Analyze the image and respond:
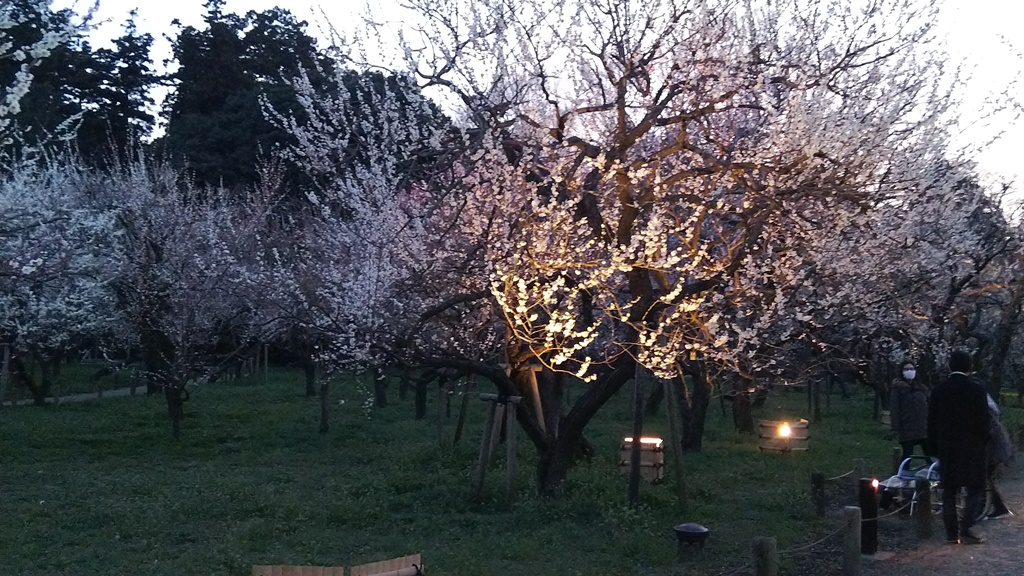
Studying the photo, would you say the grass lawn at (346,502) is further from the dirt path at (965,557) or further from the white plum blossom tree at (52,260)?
the white plum blossom tree at (52,260)

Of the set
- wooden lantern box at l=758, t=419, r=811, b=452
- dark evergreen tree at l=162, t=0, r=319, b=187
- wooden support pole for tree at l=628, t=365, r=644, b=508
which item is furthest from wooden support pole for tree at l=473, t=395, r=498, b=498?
dark evergreen tree at l=162, t=0, r=319, b=187

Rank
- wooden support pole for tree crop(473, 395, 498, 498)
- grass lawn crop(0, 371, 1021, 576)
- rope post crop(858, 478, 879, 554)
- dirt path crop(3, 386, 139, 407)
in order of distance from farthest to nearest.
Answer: dirt path crop(3, 386, 139, 407), wooden support pole for tree crop(473, 395, 498, 498), grass lawn crop(0, 371, 1021, 576), rope post crop(858, 478, 879, 554)

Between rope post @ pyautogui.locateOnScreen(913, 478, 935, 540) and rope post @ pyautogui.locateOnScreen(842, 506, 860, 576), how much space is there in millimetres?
2105

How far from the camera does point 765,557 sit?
6.19 meters

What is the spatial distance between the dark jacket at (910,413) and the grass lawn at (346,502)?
1504mm

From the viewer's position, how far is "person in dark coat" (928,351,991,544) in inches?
315

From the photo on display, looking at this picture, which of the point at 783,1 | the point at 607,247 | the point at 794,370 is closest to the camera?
the point at 607,247

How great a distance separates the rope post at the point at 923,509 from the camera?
29.2 feet

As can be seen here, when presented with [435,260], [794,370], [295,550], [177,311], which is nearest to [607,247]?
[435,260]

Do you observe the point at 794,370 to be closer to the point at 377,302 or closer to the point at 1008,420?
the point at 377,302

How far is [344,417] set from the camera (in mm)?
20531

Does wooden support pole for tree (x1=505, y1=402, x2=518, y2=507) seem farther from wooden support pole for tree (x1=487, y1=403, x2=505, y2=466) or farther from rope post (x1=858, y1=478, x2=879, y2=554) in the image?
rope post (x1=858, y1=478, x2=879, y2=554)

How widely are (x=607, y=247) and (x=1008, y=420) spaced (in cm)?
1898

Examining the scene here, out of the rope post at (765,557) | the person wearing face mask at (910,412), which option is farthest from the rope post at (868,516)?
the person wearing face mask at (910,412)
